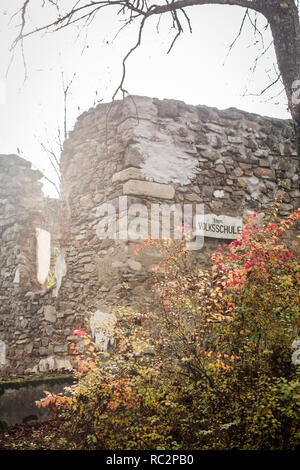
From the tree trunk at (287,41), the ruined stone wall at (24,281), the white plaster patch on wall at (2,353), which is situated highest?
the tree trunk at (287,41)

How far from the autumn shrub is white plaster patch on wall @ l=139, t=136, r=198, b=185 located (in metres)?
1.66

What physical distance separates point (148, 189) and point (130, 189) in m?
0.23

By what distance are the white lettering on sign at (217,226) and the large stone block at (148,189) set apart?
525 millimetres

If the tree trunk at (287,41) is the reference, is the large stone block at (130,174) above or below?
below

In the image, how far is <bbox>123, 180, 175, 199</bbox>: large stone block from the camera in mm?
4797

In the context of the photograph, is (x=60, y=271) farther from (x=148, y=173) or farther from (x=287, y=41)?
(x=287, y=41)

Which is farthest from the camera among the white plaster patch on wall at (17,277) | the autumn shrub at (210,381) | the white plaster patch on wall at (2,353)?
the white plaster patch on wall at (17,277)

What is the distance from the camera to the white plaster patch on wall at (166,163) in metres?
4.98

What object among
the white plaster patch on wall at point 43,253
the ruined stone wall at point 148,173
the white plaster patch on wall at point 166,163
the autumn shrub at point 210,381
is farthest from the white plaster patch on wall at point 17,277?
the autumn shrub at point 210,381

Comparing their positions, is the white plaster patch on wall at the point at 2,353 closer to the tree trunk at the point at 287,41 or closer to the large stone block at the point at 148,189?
the large stone block at the point at 148,189

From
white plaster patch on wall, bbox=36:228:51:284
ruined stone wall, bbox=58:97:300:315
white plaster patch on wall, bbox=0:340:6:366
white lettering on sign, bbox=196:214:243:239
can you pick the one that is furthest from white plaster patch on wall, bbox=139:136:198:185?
white plaster patch on wall, bbox=0:340:6:366

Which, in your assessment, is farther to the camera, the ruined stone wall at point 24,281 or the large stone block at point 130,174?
the ruined stone wall at point 24,281

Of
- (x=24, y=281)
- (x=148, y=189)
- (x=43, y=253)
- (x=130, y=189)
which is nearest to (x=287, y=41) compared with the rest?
(x=148, y=189)

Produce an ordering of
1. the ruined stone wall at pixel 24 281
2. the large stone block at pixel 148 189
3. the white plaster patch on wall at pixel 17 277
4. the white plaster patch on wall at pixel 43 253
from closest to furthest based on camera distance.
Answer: the large stone block at pixel 148 189, the ruined stone wall at pixel 24 281, the white plaster patch on wall at pixel 17 277, the white plaster patch on wall at pixel 43 253
